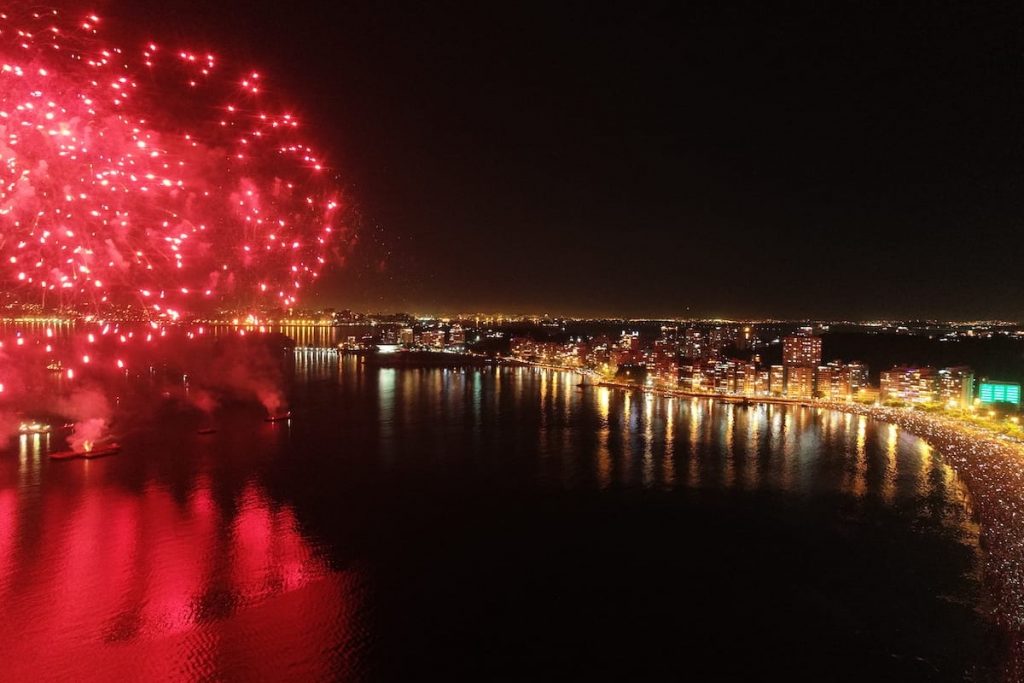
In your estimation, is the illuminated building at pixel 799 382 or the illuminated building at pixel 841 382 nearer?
the illuminated building at pixel 841 382

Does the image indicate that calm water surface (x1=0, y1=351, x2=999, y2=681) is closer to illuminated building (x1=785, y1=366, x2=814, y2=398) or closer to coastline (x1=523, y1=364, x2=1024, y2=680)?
coastline (x1=523, y1=364, x2=1024, y2=680)

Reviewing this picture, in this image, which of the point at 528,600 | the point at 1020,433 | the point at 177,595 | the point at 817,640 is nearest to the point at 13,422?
the point at 177,595

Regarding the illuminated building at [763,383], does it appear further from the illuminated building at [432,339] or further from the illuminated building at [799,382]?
the illuminated building at [432,339]

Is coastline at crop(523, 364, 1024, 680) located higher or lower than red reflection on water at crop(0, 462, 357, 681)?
lower

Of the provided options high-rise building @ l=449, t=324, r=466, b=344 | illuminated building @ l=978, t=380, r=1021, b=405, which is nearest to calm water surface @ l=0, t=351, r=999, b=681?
illuminated building @ l=978, t=380, r=1021, b=405

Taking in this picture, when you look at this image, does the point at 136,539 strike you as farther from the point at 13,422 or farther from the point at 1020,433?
the point at 1020,433

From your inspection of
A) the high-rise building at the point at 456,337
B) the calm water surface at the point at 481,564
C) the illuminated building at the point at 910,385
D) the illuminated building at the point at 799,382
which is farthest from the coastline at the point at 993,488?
the high-rise building at the point at 456,337
